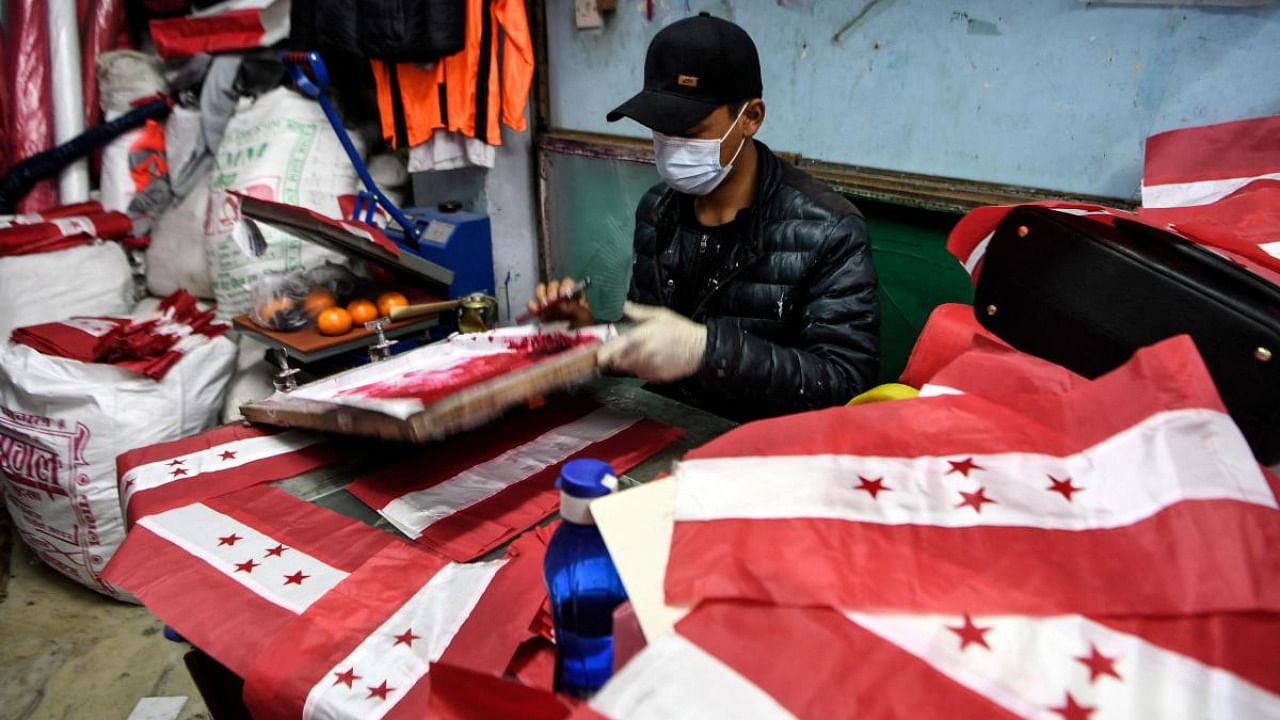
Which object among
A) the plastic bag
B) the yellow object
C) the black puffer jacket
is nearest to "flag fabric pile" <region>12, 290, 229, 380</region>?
the plastic bag

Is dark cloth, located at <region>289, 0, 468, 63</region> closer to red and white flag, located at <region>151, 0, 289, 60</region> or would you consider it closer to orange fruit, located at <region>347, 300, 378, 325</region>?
red and white flag, located at <region>151, 0, 289, 60</region>

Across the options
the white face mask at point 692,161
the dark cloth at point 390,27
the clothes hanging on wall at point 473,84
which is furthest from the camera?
the clothes hanging on wall at point 473,84

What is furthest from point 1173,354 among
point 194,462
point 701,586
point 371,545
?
point 194,462

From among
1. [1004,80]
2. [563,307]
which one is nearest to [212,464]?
[563,307]

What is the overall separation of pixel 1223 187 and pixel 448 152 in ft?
9.54

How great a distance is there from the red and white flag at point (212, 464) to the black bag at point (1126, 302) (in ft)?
3.96

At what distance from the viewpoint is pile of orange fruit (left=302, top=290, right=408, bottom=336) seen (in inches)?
102

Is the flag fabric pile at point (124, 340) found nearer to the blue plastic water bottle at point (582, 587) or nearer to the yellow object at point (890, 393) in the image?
the blue plastic water bottle at point (582, 587)

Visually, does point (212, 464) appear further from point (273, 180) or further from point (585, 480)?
point (273, 180)

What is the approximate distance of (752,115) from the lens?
163cm

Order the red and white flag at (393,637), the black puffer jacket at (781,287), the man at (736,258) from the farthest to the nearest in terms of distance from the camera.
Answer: the black puffer jacket at (781,287)
the man at (736,258)
the red and white flag at (393,637)

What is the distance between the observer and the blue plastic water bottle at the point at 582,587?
705 mm

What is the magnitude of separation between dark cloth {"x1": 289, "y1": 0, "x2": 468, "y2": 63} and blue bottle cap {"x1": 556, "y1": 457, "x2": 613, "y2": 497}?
8.89 feet

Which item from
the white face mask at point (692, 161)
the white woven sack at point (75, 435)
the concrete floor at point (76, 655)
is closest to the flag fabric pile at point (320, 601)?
the white face mask at point (692, 161)
